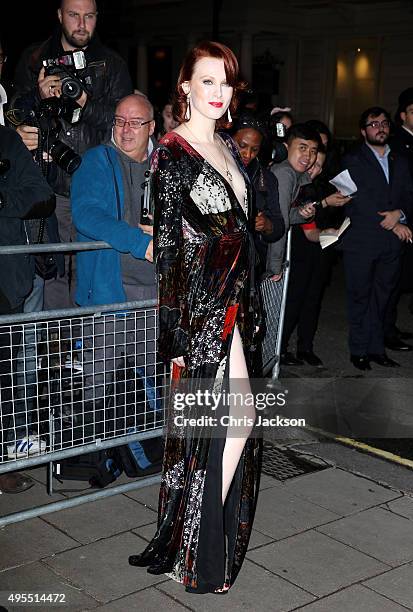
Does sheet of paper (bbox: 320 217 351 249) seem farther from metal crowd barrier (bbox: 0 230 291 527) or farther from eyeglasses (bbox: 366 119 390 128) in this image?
metal crowd barrier (bbox: 0 230 291 527)

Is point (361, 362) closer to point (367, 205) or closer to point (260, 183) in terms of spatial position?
point (367, 205)

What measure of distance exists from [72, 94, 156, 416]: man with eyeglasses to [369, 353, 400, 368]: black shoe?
10.8 ft

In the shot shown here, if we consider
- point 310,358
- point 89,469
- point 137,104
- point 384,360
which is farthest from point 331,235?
point 89,469

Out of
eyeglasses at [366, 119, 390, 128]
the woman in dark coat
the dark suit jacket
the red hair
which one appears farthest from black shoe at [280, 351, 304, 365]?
the red hair

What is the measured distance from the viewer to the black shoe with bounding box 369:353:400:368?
7.52 meters

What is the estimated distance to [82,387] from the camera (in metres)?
4.30

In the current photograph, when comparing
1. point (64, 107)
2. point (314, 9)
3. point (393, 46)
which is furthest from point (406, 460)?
point (314, 9)

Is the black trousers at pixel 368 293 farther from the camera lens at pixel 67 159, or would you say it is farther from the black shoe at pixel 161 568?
the black shoe at pixel 161 568

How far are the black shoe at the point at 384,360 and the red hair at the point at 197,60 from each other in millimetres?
4246

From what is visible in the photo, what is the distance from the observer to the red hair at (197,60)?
3639 mm

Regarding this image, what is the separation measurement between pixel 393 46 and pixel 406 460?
21.6 meters

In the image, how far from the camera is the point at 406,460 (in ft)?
17.8

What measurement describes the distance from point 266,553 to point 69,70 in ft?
10.2

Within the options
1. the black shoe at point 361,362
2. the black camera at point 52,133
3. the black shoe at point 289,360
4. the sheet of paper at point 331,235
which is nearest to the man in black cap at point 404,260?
the black shoe at point 361,362
